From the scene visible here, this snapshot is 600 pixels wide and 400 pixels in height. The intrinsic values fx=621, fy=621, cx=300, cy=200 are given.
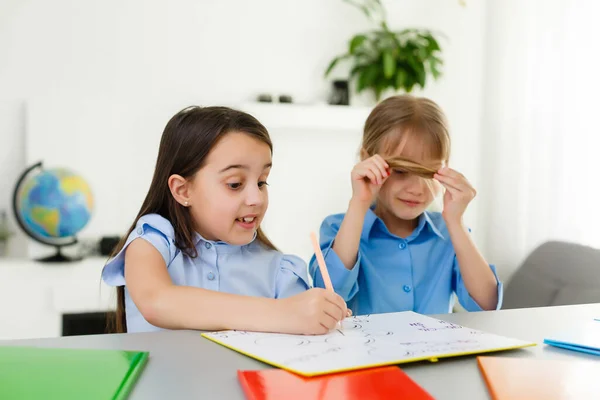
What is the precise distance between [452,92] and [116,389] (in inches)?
127

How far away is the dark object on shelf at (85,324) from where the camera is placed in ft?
8.36

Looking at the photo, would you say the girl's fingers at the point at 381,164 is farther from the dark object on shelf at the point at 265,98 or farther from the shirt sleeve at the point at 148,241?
the dark object on shelf at the point at 265,98

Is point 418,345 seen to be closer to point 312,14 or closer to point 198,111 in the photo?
point 198,111

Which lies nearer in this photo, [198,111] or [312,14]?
[198,111]

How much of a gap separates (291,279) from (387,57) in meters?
2.23

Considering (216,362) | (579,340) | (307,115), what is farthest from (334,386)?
(307,115)

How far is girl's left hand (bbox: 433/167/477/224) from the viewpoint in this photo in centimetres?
117

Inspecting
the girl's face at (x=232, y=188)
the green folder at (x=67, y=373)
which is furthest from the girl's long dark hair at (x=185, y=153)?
the green folder at (x=67, y=373)

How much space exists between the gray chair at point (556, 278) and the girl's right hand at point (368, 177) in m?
1.41

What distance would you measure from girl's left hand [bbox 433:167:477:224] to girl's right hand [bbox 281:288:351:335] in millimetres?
471

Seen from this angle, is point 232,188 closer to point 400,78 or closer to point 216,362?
point 216,362

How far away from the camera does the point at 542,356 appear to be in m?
0.69

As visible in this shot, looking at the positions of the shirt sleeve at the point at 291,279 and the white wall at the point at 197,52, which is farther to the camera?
the white wall at the point at 197,52

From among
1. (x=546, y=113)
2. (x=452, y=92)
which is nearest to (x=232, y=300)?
(x=546, y=113)
